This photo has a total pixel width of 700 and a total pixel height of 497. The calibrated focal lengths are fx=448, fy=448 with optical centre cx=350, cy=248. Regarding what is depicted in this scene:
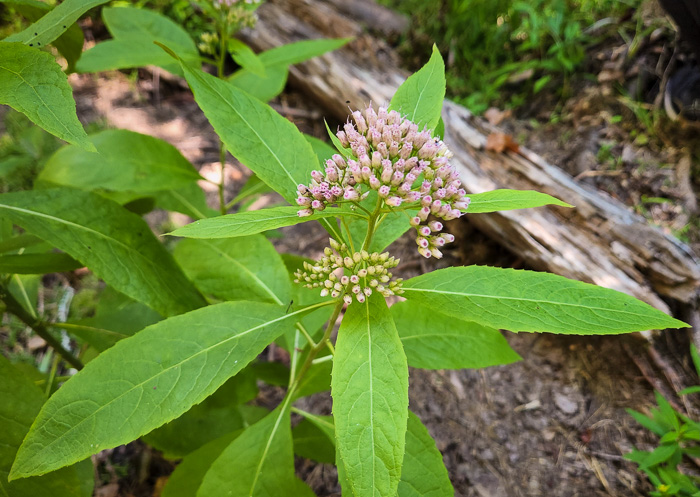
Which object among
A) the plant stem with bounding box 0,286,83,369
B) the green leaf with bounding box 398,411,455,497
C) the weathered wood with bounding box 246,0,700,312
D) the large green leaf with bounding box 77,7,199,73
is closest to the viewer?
the green leaf with bounding box 398,411,455,497

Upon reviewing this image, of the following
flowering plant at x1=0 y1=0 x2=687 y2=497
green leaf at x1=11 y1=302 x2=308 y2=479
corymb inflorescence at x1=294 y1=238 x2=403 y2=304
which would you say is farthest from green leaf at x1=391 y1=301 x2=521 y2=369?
green leaf at x1=11 y1=302 x2=308 y2=479

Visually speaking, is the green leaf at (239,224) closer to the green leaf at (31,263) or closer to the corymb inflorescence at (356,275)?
the corymb inflorescence at (356,275)

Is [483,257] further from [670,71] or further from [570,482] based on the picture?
[670,71]

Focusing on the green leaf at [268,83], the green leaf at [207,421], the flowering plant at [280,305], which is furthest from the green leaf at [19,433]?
the green leaf at [268,83]

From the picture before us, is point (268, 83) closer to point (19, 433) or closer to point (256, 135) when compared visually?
point (256, 135)

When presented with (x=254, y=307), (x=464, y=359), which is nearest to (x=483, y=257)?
(x=464, y=359)

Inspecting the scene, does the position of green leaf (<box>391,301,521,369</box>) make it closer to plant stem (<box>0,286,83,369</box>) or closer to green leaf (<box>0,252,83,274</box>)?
green leaf (<box>0,252,83,274</box>)
